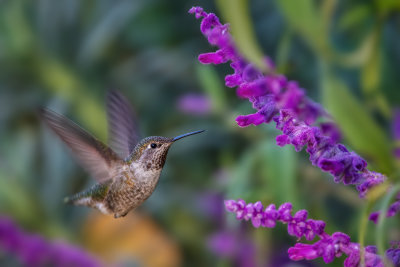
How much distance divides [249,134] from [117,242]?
3.78 ft

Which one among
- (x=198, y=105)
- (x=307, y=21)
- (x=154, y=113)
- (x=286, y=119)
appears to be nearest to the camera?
(x=286, y=119)

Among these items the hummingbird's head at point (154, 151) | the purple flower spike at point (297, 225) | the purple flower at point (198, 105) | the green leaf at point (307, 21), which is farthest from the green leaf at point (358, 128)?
the purple flower at point (198, 105)

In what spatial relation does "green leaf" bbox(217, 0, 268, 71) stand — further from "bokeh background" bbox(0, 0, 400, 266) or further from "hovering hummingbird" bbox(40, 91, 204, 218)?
"hovering hummingbird" bbox(40, 91, 204, 218)

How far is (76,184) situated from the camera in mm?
2754

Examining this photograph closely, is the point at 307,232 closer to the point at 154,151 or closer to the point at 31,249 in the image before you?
the point at 154,151

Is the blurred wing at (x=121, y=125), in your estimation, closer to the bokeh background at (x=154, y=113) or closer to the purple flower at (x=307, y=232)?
the purple flower at (x=307, y=232)

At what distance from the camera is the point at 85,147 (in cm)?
93

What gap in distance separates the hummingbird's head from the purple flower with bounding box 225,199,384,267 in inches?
11.2

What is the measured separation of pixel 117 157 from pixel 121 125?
0.05 metres

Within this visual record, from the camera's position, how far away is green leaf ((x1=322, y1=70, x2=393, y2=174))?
0.98 metres

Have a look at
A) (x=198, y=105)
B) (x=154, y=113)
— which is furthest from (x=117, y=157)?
(x=154, y=113)

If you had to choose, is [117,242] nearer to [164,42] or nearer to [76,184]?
[76,184]

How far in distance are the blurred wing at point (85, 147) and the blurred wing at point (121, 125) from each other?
0.07 ft

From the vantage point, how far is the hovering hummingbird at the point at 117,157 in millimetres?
837
